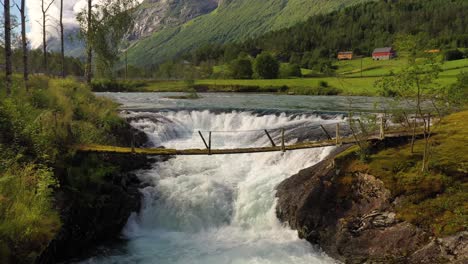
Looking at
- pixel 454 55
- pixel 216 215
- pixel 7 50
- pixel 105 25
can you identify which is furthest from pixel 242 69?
pixel 216 215

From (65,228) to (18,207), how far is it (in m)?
4.11

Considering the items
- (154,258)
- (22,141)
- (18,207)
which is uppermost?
(22,141)

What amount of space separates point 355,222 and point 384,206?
1185 millimetres

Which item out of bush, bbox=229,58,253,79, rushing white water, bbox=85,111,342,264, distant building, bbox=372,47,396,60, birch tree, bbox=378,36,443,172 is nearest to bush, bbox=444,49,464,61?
distant building, bbox=372,47,396,60

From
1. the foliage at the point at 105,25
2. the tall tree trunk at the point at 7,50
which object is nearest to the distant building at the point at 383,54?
the foliage at the point at 105,25

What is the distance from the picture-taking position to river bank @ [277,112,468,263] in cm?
1259

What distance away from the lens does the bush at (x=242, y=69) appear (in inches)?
4316

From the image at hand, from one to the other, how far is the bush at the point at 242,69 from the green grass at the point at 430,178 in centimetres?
9303

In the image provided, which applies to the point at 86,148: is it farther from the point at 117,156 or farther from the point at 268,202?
the point at 268,202

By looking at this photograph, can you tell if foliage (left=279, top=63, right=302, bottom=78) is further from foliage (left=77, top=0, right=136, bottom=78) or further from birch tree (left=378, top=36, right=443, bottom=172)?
birch tree (left=378, top=36, right=443, bottom=172)

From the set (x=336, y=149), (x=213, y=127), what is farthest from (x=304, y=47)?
(x=336, y=149)

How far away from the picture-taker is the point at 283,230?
16562mm

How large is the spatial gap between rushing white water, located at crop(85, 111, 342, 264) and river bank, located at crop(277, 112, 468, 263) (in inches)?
35.5

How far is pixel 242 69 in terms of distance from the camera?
109812 mm
